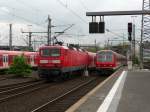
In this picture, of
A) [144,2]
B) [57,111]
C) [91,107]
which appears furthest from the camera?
[144,2]

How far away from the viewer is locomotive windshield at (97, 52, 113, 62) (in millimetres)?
46562

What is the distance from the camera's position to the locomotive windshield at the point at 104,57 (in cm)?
4656

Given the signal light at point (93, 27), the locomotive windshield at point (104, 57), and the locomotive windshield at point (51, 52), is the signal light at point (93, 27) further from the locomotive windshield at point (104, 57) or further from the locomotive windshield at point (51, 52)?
the locomotive windshield at point (104, 57)

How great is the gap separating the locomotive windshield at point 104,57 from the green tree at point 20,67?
988 centimetres

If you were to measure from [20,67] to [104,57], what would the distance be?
11.2 metres

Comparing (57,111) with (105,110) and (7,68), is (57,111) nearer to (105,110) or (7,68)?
(105,110)

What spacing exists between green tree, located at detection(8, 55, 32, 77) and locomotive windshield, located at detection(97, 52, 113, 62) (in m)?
9.88

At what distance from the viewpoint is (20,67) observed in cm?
3962

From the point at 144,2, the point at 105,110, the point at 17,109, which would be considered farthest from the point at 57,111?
the point at 144,2

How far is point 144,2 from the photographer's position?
Result: 176ft

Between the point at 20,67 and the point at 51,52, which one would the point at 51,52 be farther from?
the point at 20,67

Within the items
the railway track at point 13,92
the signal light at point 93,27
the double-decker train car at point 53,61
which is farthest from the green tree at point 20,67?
the railway track at point 13,92

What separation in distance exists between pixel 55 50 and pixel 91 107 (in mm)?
19695

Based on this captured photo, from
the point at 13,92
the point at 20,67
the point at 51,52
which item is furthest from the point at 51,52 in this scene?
the point at 13,92
